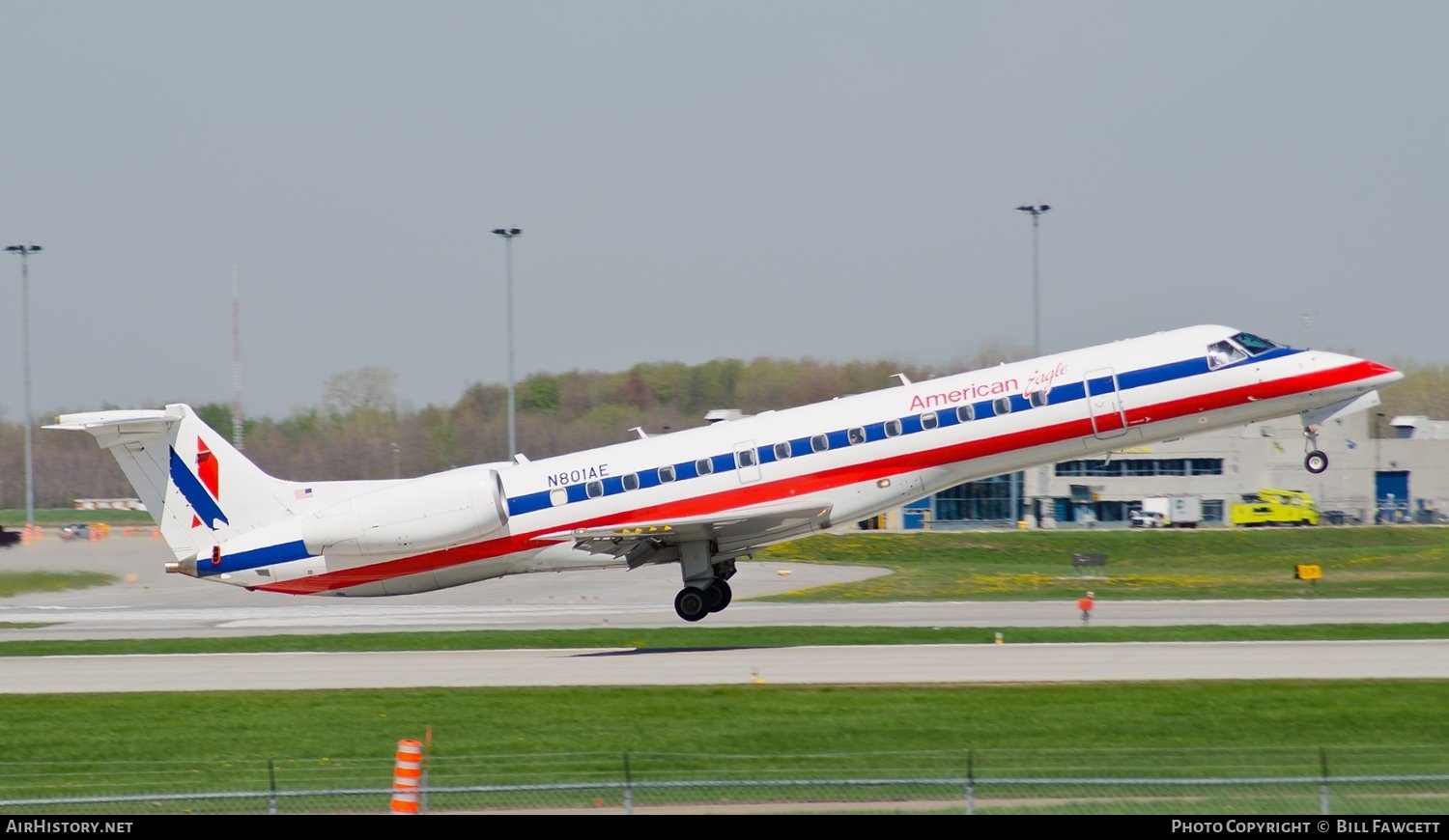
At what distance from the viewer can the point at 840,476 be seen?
28.7m

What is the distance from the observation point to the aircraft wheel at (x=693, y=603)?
30625 millimetres

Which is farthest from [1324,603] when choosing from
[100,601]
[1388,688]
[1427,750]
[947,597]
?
[100,601]

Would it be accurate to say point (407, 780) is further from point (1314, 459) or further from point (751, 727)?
point (1314, 459)

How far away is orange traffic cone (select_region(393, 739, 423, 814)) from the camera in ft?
43.2

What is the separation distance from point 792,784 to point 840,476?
15.8 meters

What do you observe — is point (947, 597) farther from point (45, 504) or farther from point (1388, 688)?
point (45, 504)

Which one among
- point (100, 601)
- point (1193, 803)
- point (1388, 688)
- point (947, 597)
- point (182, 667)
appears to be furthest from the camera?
point (100, 601)

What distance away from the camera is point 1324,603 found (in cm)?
3506

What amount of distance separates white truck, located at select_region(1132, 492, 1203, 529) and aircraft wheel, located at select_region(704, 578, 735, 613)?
49.4 m

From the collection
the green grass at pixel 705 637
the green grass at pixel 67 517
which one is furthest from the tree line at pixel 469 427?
the green grass at pixel 705 637


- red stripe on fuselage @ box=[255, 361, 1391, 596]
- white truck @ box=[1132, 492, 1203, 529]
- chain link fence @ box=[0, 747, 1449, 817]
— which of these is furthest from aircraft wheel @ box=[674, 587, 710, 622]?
white truck @ box=[1132, 492, 1203, 529]

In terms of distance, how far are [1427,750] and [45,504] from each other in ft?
232

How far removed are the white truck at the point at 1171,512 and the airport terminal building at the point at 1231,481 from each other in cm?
177

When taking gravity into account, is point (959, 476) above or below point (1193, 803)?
above
